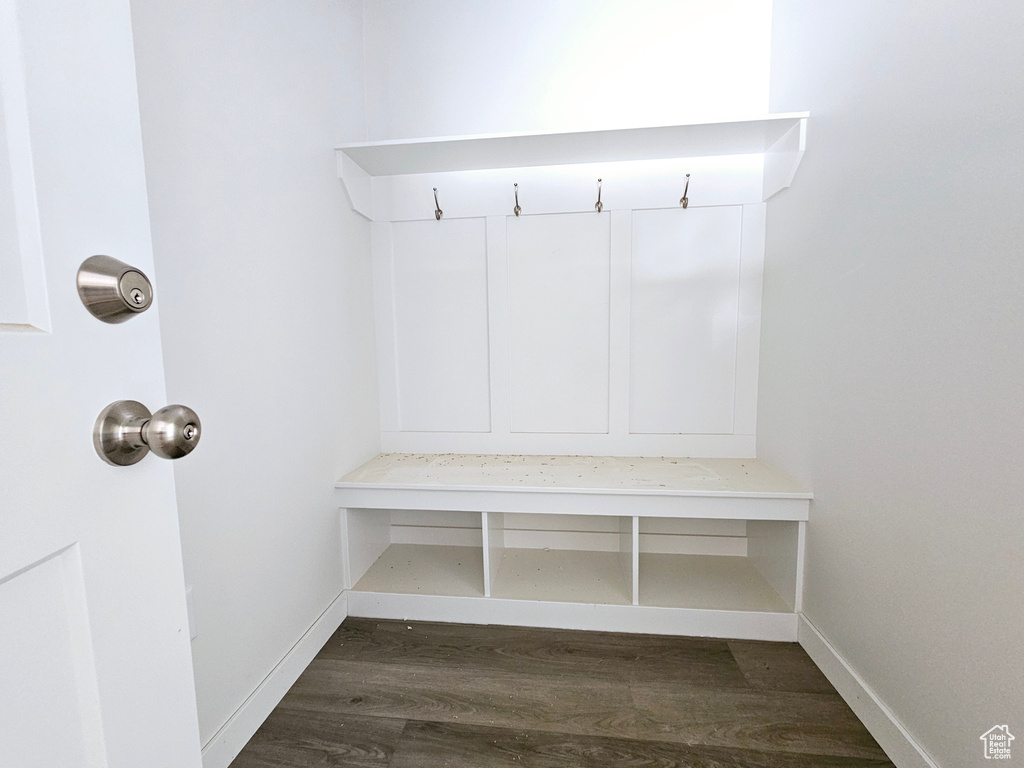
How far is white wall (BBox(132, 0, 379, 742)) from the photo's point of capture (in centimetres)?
107

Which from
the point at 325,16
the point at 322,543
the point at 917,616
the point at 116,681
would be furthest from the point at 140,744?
the point at 325,16

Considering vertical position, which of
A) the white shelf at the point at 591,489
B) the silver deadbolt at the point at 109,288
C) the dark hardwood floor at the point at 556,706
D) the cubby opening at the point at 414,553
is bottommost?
the dark hardwood floor at the point at 556,706

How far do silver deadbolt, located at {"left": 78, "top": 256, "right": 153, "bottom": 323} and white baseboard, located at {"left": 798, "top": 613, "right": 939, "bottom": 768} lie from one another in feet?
5.53

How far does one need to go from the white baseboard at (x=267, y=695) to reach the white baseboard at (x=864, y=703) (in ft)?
5.27

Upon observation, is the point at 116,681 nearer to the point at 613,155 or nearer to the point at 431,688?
the point at 431,688

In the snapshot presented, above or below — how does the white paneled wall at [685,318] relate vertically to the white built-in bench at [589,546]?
above

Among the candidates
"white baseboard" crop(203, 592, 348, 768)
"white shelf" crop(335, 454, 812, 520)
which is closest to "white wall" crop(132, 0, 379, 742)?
"white baseboard" crop(203, 592, 348, 768)

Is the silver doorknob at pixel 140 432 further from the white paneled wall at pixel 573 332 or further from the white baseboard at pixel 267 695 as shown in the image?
the white paneled wall at pixel 573 332

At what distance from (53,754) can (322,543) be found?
1.33 meters

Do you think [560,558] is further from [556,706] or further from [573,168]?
[573,168]

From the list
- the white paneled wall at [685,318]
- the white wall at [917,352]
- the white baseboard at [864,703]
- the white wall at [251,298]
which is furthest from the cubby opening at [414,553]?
the white wall at [917,352]

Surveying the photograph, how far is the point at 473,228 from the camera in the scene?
206 cm

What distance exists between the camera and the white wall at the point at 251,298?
3.50 feet

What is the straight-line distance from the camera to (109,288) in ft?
1.40
